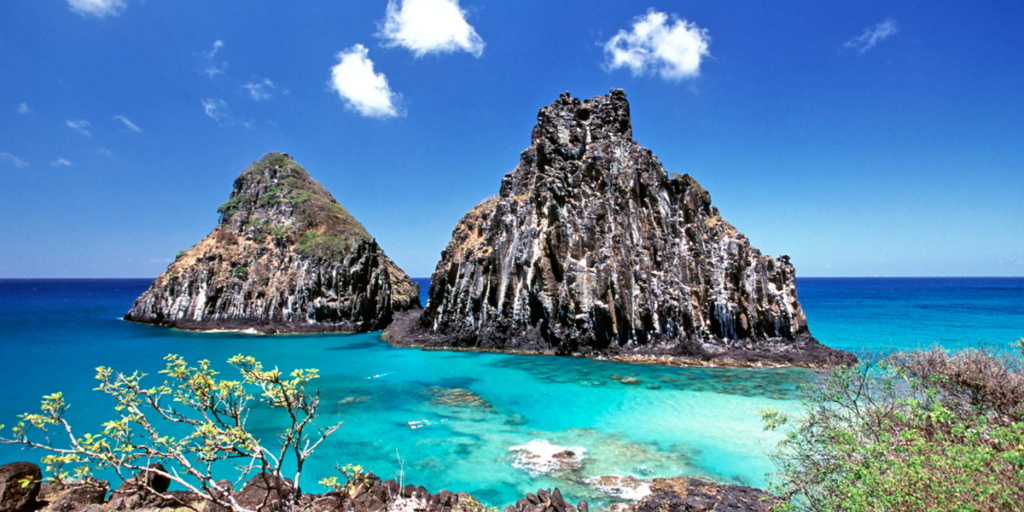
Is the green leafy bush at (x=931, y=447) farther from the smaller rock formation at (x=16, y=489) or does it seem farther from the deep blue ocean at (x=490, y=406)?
the smaller rock formation at (x=16, y=489)

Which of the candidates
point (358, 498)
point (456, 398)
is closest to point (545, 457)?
point (358, 498)

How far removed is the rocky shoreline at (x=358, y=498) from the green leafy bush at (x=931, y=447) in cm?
195

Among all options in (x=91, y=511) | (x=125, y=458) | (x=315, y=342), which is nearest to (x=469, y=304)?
(x=315, y=342)

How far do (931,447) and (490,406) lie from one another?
16868mm

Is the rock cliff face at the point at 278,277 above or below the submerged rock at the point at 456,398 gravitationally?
above

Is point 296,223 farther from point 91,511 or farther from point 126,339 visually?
point 91,511

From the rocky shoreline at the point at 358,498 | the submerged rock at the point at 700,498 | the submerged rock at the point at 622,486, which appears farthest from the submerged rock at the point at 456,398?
the submerged rock at the point at 700,498

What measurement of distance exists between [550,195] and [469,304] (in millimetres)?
12140

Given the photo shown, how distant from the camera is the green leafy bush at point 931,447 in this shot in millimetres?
5770

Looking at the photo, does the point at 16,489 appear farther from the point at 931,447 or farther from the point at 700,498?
the point at 931,447

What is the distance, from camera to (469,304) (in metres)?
38.6

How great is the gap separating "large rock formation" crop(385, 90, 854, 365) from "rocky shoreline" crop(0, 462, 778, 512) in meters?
20.3

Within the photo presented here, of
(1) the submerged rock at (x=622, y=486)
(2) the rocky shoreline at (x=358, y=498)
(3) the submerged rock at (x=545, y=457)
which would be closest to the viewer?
(2) the rocky shoreline at (x=358, y=498)

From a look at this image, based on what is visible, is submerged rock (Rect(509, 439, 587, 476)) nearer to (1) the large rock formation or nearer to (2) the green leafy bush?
(2) the green leafy bush
